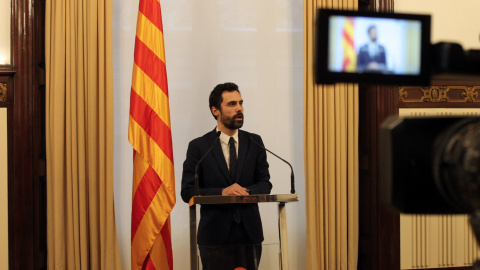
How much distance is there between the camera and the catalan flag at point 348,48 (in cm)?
93

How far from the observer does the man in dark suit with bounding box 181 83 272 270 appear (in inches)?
129

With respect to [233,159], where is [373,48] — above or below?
above

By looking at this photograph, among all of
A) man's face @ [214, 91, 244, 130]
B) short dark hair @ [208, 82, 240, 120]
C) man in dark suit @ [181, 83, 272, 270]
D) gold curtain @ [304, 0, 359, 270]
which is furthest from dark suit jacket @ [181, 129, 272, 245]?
gold curtain @ [304, 0, 359, 270]

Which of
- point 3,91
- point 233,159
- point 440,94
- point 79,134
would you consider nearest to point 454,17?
point 440,94

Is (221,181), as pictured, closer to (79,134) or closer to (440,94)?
(79,134)

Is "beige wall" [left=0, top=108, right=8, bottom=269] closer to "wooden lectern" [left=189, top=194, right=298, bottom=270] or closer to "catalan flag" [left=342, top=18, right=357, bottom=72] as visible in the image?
"wooden lectern" [left=189, top=194, right=298, bottom=270]

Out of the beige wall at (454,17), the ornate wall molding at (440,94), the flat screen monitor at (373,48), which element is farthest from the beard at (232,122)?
the flat screen monitor at (373,48)

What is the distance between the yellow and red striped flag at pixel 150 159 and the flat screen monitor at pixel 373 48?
3195 millimetres

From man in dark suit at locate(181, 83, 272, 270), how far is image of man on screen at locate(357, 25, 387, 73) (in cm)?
216

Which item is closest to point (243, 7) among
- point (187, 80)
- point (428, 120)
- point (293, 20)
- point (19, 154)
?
point (293, 20)

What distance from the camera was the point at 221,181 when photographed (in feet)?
11.4

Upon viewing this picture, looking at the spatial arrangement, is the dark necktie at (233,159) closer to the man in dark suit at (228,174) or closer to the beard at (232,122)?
the man in dark suit at (228,174)

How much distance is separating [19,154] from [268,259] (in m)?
2.25

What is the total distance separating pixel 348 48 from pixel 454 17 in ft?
14.1
